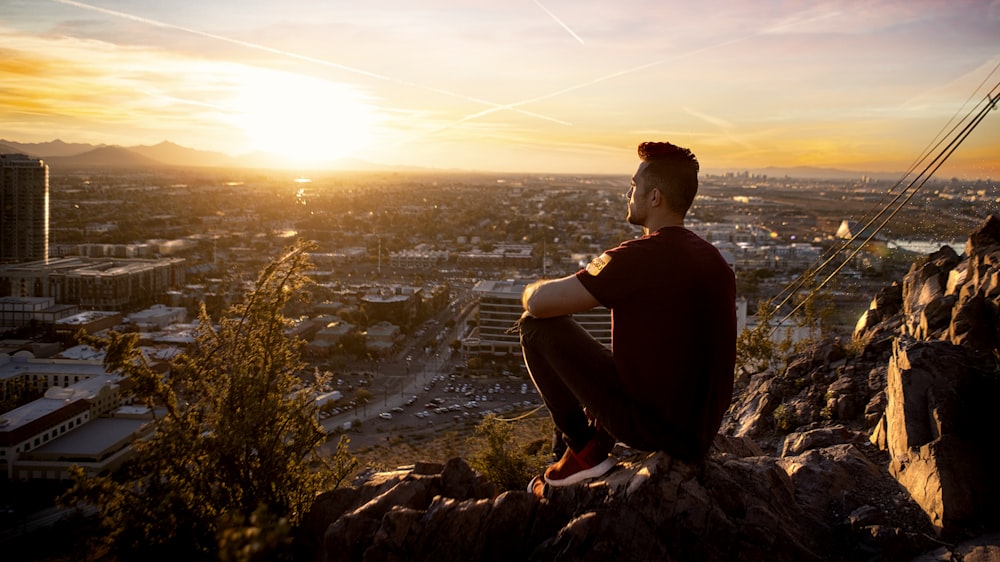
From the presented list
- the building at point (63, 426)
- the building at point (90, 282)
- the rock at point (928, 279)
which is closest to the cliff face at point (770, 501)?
the rock at point (928, 279)

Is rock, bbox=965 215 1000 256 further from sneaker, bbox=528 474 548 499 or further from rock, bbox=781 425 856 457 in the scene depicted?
sneaker, bbox=528 474 548 499

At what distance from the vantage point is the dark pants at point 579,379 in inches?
75.4

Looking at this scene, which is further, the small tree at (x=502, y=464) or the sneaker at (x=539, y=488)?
the small tree at (x=502, y=464)

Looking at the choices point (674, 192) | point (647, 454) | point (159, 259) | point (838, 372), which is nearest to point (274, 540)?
point (647, 454)

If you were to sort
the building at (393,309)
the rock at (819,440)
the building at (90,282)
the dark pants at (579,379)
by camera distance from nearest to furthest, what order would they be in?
the dark pants at (579,379) → the rock at (819,440) → the building at (90,282) → the building at (393,309)

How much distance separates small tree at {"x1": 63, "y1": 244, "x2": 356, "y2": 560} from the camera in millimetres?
2503

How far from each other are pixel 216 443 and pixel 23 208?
→ 2461 centimetres

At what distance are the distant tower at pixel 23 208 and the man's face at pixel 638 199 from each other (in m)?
24.1

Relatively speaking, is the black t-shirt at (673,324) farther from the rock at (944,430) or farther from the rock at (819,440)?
the rock at (819,440)

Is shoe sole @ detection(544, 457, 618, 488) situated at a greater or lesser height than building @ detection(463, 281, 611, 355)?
greater

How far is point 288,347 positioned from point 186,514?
0.73 metres

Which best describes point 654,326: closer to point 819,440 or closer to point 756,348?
point 819,440

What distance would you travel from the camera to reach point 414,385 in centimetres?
1856

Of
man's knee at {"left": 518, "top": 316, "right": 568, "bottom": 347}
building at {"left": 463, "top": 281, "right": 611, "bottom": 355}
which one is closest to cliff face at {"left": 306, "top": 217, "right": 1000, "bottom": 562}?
man's knee at {"left": 518, "top": 316, "right": 568, "bottom": 347}
